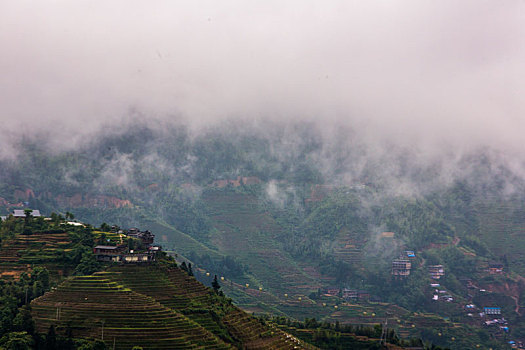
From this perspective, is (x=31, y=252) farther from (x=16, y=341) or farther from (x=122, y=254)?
(x=16, y=341)

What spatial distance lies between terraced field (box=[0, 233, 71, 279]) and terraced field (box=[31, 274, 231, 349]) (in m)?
9.28

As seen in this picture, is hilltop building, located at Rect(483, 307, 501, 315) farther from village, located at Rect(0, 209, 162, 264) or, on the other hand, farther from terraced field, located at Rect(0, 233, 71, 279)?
terraced field, located at Rect(0, 233, 71, 279)

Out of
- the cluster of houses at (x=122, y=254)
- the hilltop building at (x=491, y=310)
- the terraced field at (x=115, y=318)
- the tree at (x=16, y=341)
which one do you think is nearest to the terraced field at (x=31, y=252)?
the cluster of houses at (x=122, y=254)

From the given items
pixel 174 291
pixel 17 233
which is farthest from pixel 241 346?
pixel 17 233

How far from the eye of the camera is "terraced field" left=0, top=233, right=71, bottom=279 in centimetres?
10112

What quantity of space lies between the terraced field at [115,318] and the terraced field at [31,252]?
30.5 feet

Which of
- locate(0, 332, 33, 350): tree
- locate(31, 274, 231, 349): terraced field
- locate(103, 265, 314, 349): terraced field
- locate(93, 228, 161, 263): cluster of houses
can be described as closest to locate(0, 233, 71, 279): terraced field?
locate(93, 228, 161, 263): cluster of houses

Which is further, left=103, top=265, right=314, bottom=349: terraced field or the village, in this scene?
the village

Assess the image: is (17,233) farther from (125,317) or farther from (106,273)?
(125,317)

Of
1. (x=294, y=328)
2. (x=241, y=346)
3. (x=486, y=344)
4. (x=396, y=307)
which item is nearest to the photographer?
(x=241, y=346)

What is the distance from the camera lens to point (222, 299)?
4222 inches

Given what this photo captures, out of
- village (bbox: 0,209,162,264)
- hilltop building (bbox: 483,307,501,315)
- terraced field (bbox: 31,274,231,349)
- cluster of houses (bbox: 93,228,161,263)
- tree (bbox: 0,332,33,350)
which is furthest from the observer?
hilltop building (bbox: 483,307,501,315)

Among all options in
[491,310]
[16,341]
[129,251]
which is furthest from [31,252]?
[491,310]

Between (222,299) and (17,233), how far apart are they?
29.5m
